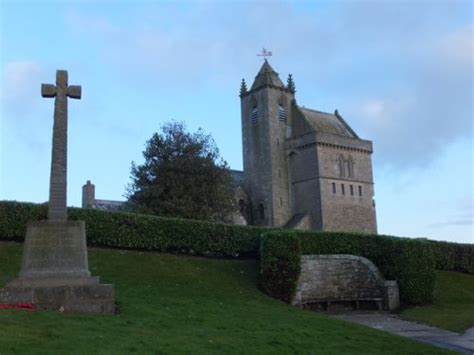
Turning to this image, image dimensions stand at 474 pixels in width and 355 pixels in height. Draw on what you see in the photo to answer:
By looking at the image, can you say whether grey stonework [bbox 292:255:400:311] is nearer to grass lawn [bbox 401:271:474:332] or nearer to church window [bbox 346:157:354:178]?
grass lawn [bbox 401:271:474:332]

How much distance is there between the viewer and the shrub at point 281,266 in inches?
841

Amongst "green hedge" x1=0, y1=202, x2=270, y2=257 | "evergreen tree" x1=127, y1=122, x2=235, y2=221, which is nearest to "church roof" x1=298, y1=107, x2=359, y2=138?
"evergreen tree" x1=127, y1=122, x2=235, y2=221

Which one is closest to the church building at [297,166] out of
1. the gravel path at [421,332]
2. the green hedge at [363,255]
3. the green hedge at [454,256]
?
the green hedge at [454,256]

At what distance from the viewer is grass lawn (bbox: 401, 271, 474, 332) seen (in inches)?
749

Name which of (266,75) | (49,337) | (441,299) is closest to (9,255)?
(49,337)

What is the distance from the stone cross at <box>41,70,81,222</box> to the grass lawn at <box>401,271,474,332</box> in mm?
12694

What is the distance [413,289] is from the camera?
2377 centimetres

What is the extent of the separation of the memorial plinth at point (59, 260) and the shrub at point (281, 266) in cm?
991

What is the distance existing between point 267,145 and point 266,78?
8807 millimetres

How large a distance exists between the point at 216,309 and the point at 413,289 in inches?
471

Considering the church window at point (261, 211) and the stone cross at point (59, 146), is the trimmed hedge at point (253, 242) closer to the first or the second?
the stone cross at point (59, 146)

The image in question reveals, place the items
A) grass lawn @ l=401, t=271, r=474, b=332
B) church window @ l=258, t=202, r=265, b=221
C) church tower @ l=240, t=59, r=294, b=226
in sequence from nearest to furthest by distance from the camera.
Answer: grass lawn @ l=401, t=271, r=474, b=332 < church tower @ l=240, t=59, r=294, b=226 < church window @ l=258, t=202, r=265, b=221

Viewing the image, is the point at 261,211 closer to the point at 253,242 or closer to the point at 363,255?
the point at 363,255

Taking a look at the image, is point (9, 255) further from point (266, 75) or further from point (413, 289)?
point (266, 75)
